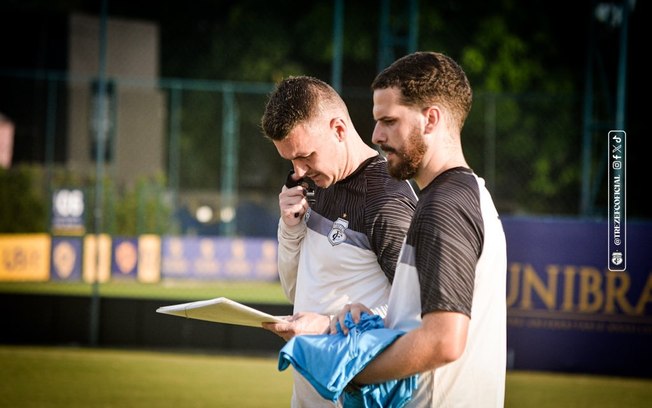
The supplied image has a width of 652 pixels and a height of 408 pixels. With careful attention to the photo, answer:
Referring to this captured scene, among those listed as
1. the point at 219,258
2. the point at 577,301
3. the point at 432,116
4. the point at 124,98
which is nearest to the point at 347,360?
the point at 432,116

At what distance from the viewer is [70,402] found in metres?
8.27

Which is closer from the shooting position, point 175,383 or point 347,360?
point 347,360

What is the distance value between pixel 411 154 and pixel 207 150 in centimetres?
2591

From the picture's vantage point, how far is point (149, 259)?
18188mm

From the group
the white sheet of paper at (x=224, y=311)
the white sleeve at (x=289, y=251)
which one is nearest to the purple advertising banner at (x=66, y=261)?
the white sleeve at (x=289, y=251)

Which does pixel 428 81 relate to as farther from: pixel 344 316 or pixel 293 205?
pixel 293 205

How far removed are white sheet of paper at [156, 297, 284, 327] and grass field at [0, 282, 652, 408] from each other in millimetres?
Answer: 5190

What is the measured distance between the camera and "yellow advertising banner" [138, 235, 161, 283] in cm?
1795

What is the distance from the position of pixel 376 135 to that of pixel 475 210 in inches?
13.1

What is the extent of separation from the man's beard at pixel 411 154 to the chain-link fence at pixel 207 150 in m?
11.3

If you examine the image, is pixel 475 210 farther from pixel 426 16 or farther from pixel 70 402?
pixel 426 16

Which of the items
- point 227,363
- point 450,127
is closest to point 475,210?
point 450,127

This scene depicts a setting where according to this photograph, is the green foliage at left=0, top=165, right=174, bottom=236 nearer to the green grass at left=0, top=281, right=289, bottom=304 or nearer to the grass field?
the green grass at left=0, top=281, right=289, bottom=304

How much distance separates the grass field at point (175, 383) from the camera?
8.48m
